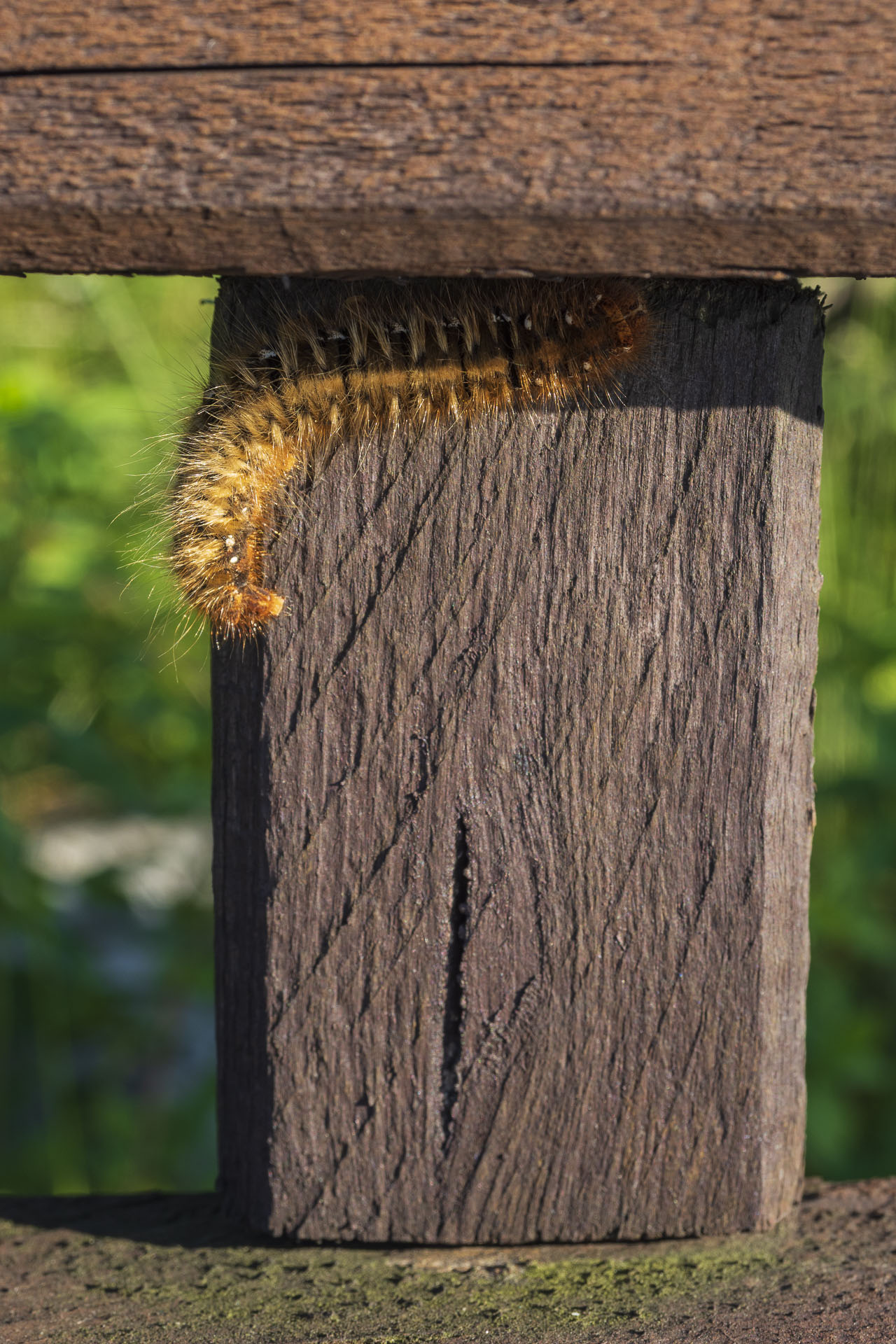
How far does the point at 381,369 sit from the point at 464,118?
0.36 m

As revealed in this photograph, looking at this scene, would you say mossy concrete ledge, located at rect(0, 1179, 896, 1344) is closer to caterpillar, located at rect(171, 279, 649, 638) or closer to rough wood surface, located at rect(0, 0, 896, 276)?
caterpillar, located at rect(171, 279, 649, 638)

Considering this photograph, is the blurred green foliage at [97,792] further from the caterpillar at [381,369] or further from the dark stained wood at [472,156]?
the dark stained wood at [472,156]

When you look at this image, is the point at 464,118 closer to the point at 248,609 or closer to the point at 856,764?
the point at 248,609

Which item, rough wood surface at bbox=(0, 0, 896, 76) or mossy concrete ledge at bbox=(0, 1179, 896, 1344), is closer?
rough wood surface at bbox=(0, 0, 896, 76)

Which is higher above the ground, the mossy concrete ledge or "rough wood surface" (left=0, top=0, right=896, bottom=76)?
"rough wood surface" (left=0, top=0, right=896, bottom=76)

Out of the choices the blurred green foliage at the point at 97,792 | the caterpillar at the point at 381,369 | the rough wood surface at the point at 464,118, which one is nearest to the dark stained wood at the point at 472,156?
the rough wood surface at the point at 464,118

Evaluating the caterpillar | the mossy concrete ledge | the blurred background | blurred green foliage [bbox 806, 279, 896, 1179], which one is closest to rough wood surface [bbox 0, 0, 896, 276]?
the caterpillar

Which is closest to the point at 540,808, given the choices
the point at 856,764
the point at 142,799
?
the point at 142,799

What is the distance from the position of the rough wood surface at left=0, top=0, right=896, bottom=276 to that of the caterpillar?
25cm

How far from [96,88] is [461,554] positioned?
56cm

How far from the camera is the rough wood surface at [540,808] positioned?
4.22 ft

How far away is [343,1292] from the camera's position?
1.30 meters

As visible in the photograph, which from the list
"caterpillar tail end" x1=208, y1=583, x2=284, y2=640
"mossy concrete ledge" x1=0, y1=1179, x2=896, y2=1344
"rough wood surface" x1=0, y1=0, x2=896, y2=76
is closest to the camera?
"rough wood surface" x1=0, y1=0, x2=896, y2=76

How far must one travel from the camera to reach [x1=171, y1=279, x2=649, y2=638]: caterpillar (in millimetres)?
1262
